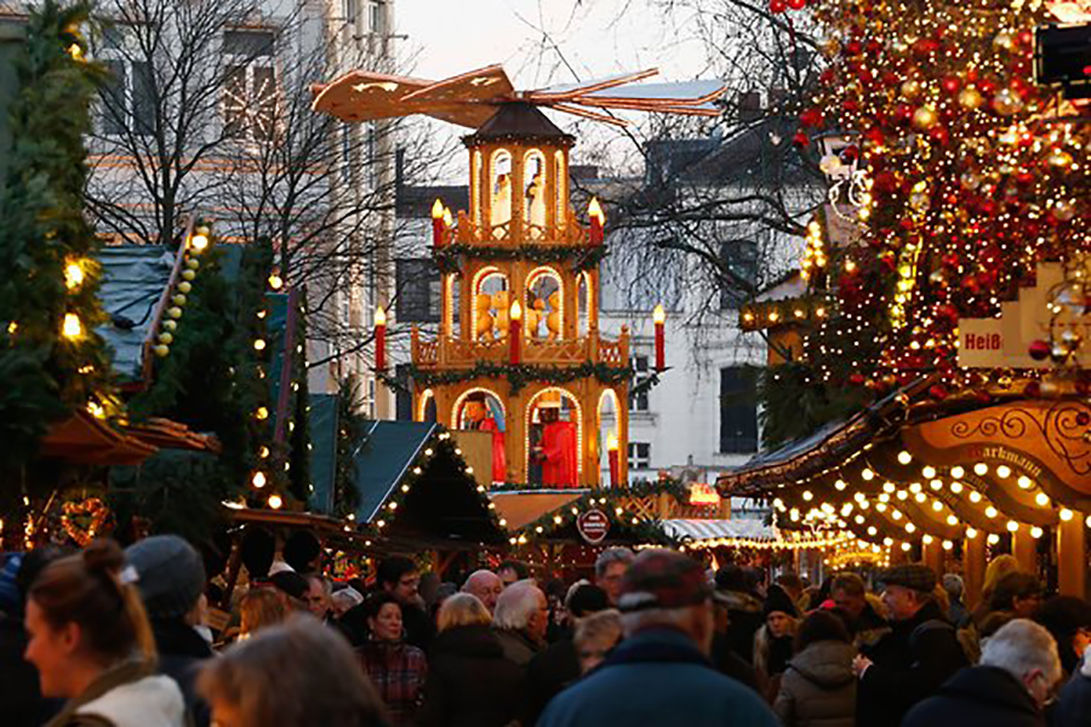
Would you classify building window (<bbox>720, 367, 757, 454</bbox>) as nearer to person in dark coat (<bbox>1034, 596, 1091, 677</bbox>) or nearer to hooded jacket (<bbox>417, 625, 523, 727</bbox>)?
person in dark coat (<bbox>1034, 596, 1091, 677</bbox>)

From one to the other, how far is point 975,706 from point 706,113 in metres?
26.7

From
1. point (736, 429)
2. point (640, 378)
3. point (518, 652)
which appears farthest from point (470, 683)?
point (736, 429)

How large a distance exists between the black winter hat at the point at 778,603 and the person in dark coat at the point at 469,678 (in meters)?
3.99

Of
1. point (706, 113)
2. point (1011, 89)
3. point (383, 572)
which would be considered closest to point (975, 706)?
point (1011, 89)

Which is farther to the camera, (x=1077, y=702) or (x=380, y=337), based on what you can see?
(x=380, y=337)

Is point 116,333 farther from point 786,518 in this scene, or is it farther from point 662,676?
point 786,518

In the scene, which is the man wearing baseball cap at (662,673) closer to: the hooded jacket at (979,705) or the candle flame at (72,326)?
the hooded jacket at (979,705)

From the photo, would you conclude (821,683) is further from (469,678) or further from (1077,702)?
(1077,702)

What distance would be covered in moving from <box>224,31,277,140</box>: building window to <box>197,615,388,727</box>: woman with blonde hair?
1349 inches

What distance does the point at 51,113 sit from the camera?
52.3 ft

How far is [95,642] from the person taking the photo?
23.0 feet

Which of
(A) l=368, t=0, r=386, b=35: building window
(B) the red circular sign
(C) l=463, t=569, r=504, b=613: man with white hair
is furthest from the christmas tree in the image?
(A) l=368, t=0, r=386, b=35: building window

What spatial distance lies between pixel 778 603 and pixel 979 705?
296 inches

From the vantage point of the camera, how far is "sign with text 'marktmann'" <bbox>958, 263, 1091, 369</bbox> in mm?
15672
